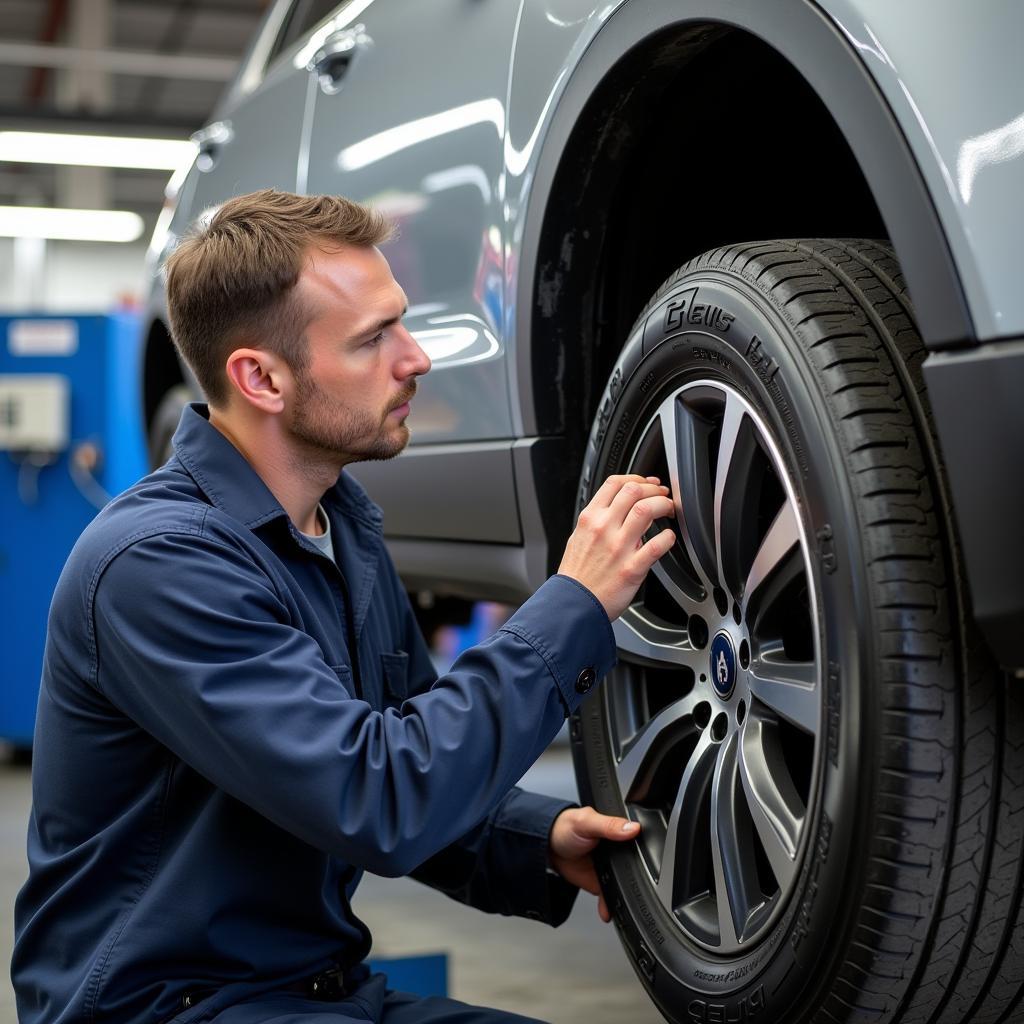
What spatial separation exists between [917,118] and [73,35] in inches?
471

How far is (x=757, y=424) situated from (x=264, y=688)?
47 cm

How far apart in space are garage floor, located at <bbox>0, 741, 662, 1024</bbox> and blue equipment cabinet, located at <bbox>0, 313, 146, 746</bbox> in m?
1.92

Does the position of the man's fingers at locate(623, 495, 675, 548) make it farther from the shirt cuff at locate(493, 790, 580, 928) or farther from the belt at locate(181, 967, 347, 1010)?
the belt at locate(181, 967, 347, 1010)

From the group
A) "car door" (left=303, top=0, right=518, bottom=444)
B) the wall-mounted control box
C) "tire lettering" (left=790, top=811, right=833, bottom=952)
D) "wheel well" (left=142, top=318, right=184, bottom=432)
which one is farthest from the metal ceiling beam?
"tire lettering" (left=790, top=811, right=833, bottom=952)

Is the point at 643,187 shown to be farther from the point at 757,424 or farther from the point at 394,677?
the point at 394,677

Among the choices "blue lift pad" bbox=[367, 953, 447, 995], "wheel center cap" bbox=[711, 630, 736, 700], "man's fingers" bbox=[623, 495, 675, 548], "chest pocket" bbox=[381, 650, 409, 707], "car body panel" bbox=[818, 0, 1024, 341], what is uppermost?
"car body panel" bbox=[818, 0, 1024, 341]

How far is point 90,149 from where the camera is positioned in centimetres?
954

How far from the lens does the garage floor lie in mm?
2023

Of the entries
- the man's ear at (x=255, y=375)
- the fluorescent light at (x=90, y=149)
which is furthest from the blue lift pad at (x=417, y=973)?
the fluorescent light at (x=90, y=149)

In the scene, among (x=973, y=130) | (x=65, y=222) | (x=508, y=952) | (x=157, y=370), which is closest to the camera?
(x=973, y=130)

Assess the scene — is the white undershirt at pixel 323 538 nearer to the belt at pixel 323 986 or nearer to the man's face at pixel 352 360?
the man's face at pixel 352 360

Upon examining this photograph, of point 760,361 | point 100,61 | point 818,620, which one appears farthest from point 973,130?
point 100,61

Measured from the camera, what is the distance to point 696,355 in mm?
1283

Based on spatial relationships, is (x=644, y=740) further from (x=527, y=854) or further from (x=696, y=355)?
(x=696, y=355)
